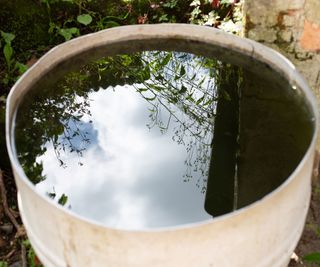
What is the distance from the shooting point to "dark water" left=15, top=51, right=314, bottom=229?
56.7 inches

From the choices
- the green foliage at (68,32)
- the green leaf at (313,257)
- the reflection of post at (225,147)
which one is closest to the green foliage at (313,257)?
the green leaf at (313,257)

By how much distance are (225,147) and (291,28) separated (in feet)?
1.89

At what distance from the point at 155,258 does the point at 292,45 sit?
1.30 m

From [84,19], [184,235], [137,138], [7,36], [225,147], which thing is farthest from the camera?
[84,19]

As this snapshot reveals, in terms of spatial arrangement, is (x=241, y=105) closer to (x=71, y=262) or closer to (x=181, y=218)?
(x=181, y=218)

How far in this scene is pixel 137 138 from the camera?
5.57ft

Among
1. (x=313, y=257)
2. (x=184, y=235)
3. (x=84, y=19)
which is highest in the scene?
(x=184, y=235)

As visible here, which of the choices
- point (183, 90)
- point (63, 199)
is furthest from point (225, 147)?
point (63, 199)

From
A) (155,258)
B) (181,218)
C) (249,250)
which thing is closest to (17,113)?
(181,218)

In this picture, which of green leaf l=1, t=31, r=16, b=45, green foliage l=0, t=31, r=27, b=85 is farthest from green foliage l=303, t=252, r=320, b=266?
green leaf l=1, t=31, r=16, b=45

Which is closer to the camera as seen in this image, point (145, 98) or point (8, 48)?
Answer: point (145, 98)

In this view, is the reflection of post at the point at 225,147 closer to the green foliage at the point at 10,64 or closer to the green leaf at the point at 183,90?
the green leaf at the point at 183,90

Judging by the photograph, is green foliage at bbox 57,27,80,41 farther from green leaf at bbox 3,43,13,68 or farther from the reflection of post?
the reflection of post

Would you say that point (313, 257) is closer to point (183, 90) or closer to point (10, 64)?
point (183, 90)
